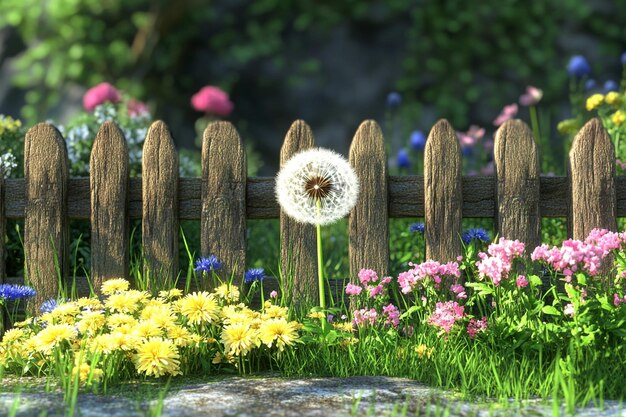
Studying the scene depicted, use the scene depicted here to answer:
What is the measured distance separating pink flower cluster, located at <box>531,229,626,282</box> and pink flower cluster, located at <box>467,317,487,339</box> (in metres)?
0.37

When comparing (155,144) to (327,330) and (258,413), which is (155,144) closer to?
(327,330)

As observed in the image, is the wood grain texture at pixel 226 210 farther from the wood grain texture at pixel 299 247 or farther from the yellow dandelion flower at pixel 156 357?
the yellow dandelion flower at pixel 156 357

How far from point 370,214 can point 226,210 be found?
0.64 metres

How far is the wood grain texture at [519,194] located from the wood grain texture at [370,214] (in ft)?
1.67

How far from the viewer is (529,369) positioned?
3.36 metres

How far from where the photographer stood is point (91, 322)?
11.1ft

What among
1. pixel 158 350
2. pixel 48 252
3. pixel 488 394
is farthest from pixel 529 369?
pixel 48 252

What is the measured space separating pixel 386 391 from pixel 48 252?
178cm

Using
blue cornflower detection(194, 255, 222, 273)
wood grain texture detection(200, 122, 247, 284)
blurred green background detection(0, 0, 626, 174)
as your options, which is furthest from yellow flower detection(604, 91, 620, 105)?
blurred green background detection(0, 0, 626, 174)

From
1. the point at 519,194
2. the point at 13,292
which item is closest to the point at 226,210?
the point at 13,292

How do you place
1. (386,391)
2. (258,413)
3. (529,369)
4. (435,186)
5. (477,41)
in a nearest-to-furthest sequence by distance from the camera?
(258,413) < (386,391) < (529,369) < (435,186) < (477,41)

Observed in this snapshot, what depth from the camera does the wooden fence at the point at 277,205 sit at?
13.0 ft

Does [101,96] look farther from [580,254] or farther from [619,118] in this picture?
[580,254]

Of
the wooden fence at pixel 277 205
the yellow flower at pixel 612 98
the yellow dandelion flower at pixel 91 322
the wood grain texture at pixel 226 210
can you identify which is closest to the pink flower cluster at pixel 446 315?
the wooden fence at pixel 277 205
